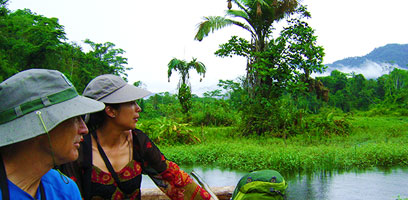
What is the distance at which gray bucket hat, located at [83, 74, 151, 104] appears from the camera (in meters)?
2.29

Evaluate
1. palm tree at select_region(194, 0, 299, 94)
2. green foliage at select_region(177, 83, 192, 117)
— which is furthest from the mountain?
palm tree at select_region(194, 0, 299, 94)

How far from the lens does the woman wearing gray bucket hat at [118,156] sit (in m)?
2.23

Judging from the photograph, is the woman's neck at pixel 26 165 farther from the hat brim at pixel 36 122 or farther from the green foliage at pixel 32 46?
the green foliage at pixel 32 46

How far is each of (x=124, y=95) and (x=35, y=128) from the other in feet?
3.88

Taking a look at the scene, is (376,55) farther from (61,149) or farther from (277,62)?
(61,149)

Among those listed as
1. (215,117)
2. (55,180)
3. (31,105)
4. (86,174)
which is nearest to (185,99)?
(215,117)

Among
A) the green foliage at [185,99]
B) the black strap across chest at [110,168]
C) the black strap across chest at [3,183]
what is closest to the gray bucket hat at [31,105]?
the black strap across chest at [3,183]

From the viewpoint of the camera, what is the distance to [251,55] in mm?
11477

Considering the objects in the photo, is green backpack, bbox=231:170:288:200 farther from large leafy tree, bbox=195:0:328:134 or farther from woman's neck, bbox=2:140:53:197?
large leafy tree, bbox=195:0:328:134

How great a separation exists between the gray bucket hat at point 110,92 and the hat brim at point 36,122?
1.02 metres

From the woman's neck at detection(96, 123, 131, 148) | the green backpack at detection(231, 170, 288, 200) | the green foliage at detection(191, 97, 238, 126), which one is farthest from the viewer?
the green foliage at detection(191, 97, 238, 126)

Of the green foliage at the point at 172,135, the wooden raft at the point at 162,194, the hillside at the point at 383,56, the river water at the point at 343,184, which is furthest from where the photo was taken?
the hillside at the point at 383,56

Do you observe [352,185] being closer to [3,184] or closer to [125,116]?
[125,116]

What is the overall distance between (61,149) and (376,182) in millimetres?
5817
